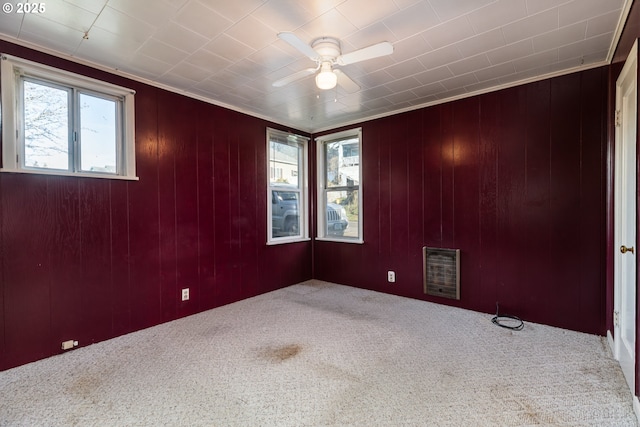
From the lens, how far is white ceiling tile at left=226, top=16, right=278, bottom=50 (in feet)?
6.60

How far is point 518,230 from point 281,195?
2.94m

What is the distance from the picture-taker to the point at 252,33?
6.96 ft

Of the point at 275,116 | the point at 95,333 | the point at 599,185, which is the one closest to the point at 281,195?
the point at 275,116

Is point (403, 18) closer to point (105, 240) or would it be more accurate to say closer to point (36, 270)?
point (105, 240)

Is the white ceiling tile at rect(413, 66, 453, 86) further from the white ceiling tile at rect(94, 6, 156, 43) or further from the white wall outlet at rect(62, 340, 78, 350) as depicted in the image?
the white wall outlet at rect(62, 340, 78, 350)

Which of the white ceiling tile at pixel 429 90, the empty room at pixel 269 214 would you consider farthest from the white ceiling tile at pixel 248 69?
the white ceiling tile at pixel 429 90

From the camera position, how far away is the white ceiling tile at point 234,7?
181cm

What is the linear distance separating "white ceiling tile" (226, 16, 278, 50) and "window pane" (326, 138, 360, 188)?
7.58 feet

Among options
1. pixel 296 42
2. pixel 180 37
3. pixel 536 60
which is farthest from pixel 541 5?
pixel 180 37

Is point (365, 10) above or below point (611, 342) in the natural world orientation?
above

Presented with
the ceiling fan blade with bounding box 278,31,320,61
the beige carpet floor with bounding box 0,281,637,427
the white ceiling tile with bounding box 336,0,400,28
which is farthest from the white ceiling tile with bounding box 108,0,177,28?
the beige carpet floor with bounding box 0,281,637,427

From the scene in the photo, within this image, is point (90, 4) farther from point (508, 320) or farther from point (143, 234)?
point (508, 320)

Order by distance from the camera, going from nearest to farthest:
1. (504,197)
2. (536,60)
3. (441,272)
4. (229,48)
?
(229,48), (536,60), (504,197), (441,272)

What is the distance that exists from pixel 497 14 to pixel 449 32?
0.98 ft
